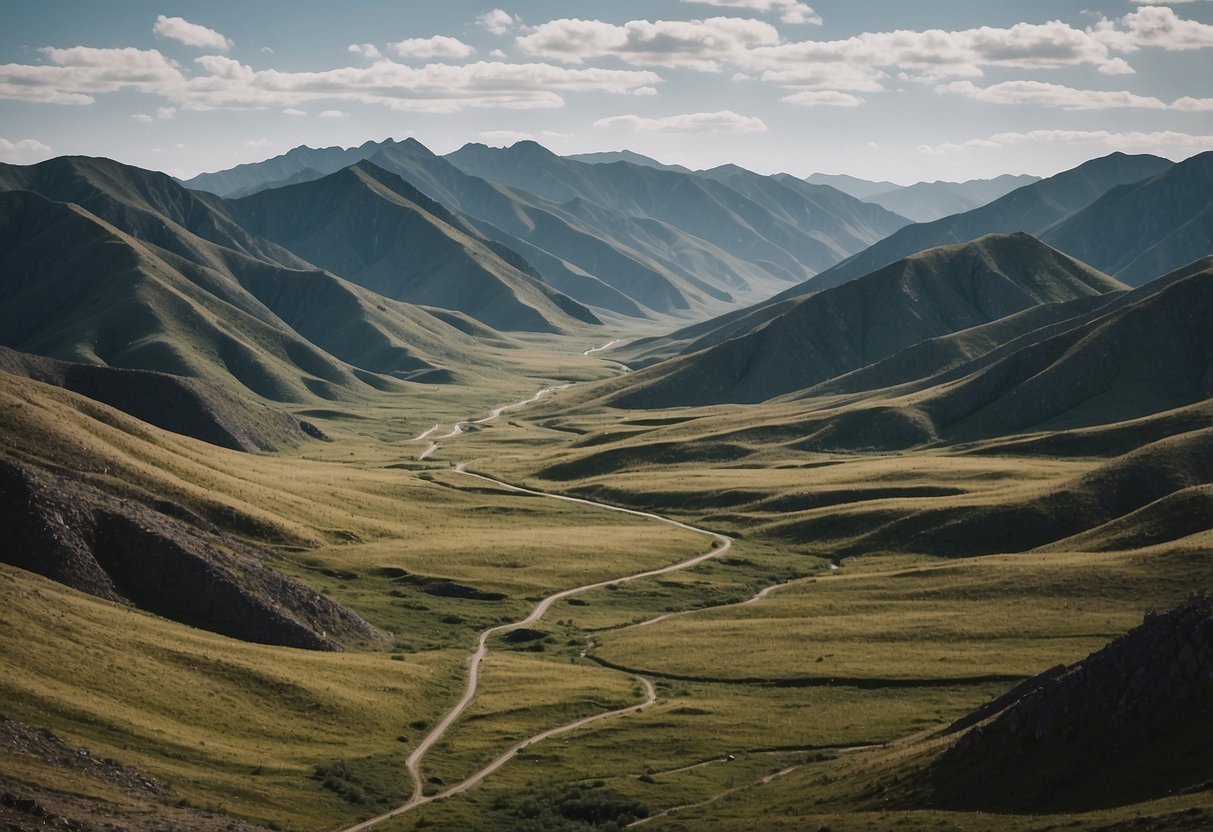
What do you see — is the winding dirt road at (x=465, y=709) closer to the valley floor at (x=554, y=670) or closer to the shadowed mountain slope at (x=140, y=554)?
the valley floor at (x=554, y=670)

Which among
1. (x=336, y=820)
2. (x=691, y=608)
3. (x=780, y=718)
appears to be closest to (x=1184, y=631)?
(x=780, y=718)

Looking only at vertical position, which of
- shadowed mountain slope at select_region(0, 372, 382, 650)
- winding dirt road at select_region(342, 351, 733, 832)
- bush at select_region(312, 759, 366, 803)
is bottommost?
winding dirt road at select_region(342, 351, 733, 832)

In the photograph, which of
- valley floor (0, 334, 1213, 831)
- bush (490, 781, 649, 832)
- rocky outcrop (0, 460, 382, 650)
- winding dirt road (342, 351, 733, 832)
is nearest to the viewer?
bush (490, 781, 649, 832)

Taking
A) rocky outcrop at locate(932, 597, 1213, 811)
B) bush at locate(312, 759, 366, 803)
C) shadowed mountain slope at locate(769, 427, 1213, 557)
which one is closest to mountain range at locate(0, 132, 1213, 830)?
rocky outcrop at locate(932, 597, 1213, 811)

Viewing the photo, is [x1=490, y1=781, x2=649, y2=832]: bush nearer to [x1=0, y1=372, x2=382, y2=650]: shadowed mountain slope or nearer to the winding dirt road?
the winding dirt road

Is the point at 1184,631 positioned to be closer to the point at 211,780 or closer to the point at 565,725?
the point at 565,725

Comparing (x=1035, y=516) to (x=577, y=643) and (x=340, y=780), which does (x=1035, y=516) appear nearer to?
(x=577, y=643)

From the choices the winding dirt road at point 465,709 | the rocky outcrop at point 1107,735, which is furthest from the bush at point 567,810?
the rocky outcrop at point 1107,735
